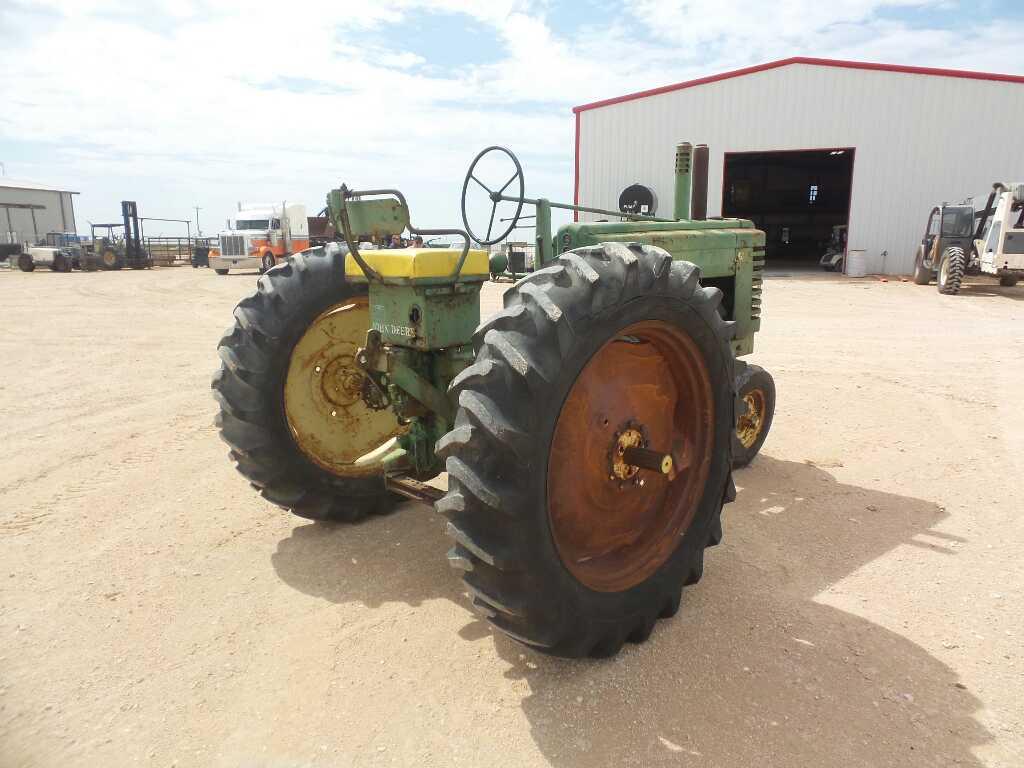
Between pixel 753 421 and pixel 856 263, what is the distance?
1856 cm

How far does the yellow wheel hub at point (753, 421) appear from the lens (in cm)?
463

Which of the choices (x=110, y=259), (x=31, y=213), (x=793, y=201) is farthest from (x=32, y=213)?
(x=793, y=201)

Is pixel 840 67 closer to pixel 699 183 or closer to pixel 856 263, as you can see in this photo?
pixel 856 263

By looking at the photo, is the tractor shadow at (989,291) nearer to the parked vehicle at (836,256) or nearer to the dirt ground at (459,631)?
the parked vehicle at (836,256)

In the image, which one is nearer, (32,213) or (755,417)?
(755,417)

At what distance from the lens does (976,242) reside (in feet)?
52.7

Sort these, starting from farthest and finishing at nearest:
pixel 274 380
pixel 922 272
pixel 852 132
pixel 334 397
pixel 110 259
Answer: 1. pixel 110 259
2. pixel 852 132
3. pixel 922 272
4. pixel 334 397
5. pixel 274 380

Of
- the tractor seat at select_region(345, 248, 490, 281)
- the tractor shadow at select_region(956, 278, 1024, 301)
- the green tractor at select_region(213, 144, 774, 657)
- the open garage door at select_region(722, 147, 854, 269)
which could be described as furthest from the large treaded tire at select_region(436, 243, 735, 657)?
the open garage door at select_region(722, 147, 854, 269)

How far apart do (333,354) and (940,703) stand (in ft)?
9.68

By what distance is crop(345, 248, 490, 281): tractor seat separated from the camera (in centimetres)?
283

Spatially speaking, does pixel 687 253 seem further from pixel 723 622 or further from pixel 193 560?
pixel 193 560

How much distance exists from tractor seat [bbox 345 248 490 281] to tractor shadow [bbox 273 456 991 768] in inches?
53.6

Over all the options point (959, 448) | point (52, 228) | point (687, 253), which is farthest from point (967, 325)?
point (52, 228)

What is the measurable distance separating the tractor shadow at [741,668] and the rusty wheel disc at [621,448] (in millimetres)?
357
